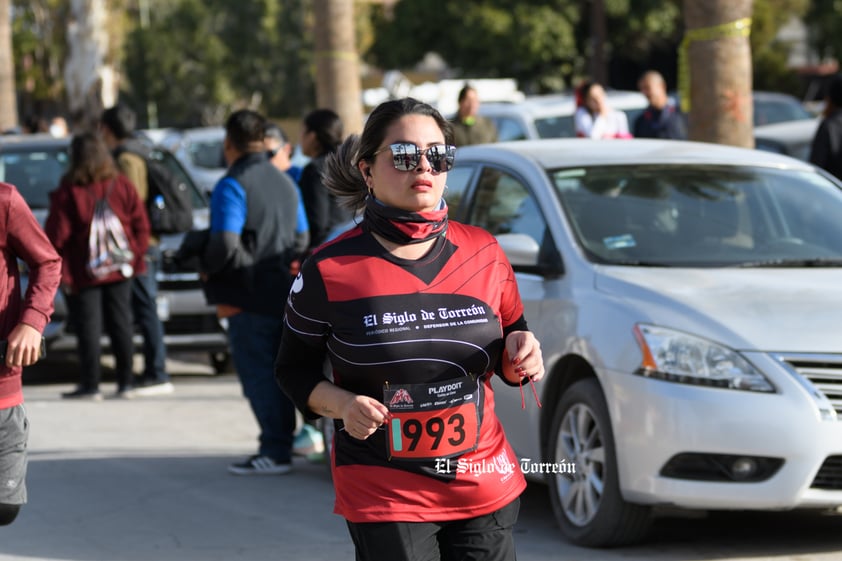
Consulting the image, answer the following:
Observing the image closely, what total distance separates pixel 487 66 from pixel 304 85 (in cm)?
2192

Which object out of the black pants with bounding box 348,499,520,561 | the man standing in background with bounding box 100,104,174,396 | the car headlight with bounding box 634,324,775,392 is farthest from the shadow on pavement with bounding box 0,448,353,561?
the black pants with bounding box 348,499,520,561

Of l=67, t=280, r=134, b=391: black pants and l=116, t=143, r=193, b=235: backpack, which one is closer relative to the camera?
l=67, t=280, r=134, b=391: black pants

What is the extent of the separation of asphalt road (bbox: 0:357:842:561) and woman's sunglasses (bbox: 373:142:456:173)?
2.73 metres

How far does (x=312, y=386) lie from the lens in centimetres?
383

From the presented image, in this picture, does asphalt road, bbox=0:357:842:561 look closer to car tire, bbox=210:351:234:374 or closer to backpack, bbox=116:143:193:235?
backpack, bbox=116:143:193:235

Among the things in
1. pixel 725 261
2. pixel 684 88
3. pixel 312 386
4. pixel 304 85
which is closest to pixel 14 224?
pixel 312 386

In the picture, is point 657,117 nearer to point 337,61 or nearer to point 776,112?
point 337,61

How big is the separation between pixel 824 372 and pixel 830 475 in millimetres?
380

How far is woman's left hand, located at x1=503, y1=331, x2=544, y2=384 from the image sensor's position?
12.1 ft

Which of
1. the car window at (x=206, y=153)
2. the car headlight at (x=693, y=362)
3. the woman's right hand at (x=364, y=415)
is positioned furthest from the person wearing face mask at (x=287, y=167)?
the car window at (x=206, y=153)

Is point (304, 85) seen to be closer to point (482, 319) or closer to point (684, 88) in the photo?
point (684, 88)

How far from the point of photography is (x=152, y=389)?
11.3 m

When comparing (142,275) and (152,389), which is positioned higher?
(142,275)

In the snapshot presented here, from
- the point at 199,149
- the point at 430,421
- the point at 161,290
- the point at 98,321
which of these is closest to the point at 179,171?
the point at 161,290
